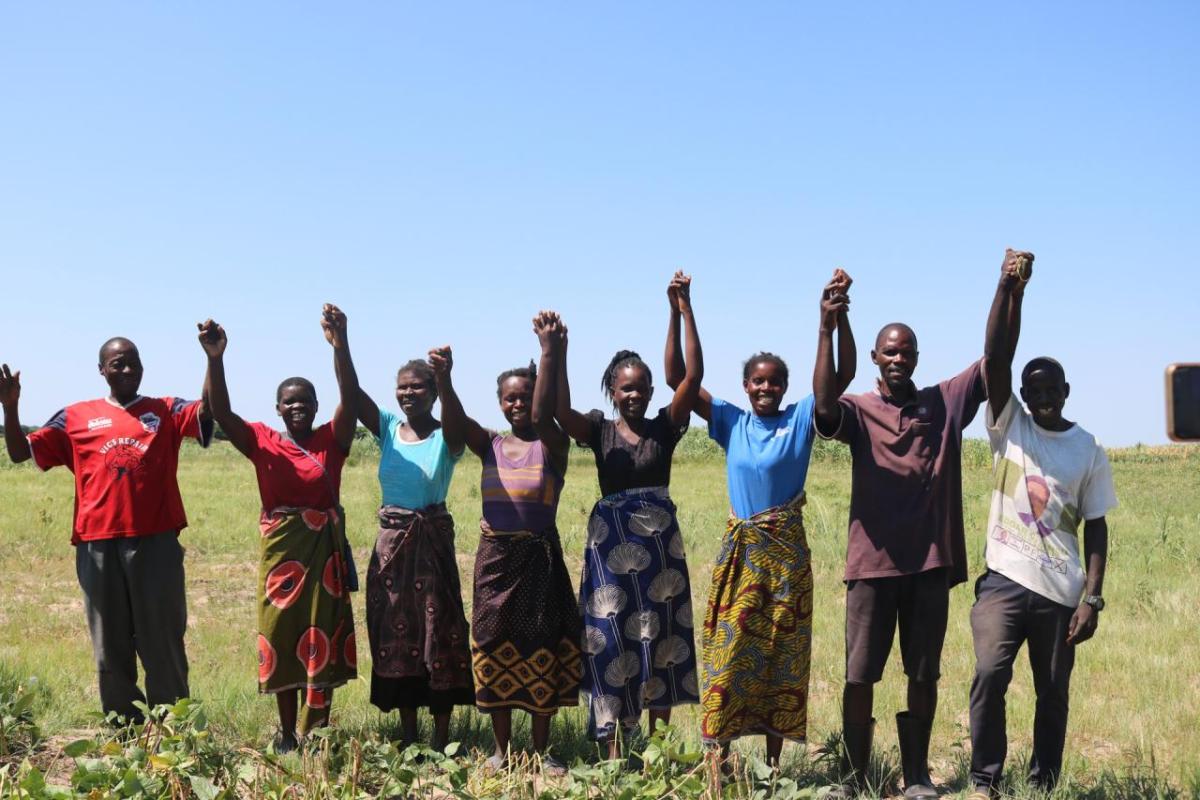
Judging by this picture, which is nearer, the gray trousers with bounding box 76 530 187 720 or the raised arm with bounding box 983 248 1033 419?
the raised arm with bounding box 983 248 1033 419

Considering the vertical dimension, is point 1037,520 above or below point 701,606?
above

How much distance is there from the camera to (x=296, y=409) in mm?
5391

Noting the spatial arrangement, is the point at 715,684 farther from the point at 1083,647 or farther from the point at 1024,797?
the point at 1083,647

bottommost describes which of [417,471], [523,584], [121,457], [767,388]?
[523,584]

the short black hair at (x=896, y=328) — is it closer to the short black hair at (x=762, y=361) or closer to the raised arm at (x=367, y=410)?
the short black hair at (x=762, y=361)

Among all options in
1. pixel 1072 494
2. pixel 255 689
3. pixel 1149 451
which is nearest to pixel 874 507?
pixel 1072 494

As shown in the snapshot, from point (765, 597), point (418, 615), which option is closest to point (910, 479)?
point (765, 597)

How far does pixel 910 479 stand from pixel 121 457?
3661mm

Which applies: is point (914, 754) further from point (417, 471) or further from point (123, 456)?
point (123, 456)

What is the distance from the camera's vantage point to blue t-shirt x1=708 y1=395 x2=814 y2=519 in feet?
15.9

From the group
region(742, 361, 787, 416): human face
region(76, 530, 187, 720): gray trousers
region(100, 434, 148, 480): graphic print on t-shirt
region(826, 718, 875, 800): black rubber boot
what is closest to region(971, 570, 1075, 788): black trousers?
region(826, 718, 875, 800): black rubber boot

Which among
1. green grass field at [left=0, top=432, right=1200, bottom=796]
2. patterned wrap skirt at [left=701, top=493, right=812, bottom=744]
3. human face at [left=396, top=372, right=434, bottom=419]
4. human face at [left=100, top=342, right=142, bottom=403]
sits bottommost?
green grass field at [left=0, top=432, right=1200, bottom=796]

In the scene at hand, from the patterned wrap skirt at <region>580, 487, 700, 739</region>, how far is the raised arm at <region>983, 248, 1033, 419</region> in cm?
151

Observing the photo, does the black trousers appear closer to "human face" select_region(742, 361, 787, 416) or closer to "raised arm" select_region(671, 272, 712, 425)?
"human face" select_region(742, 361, 787, 416)
